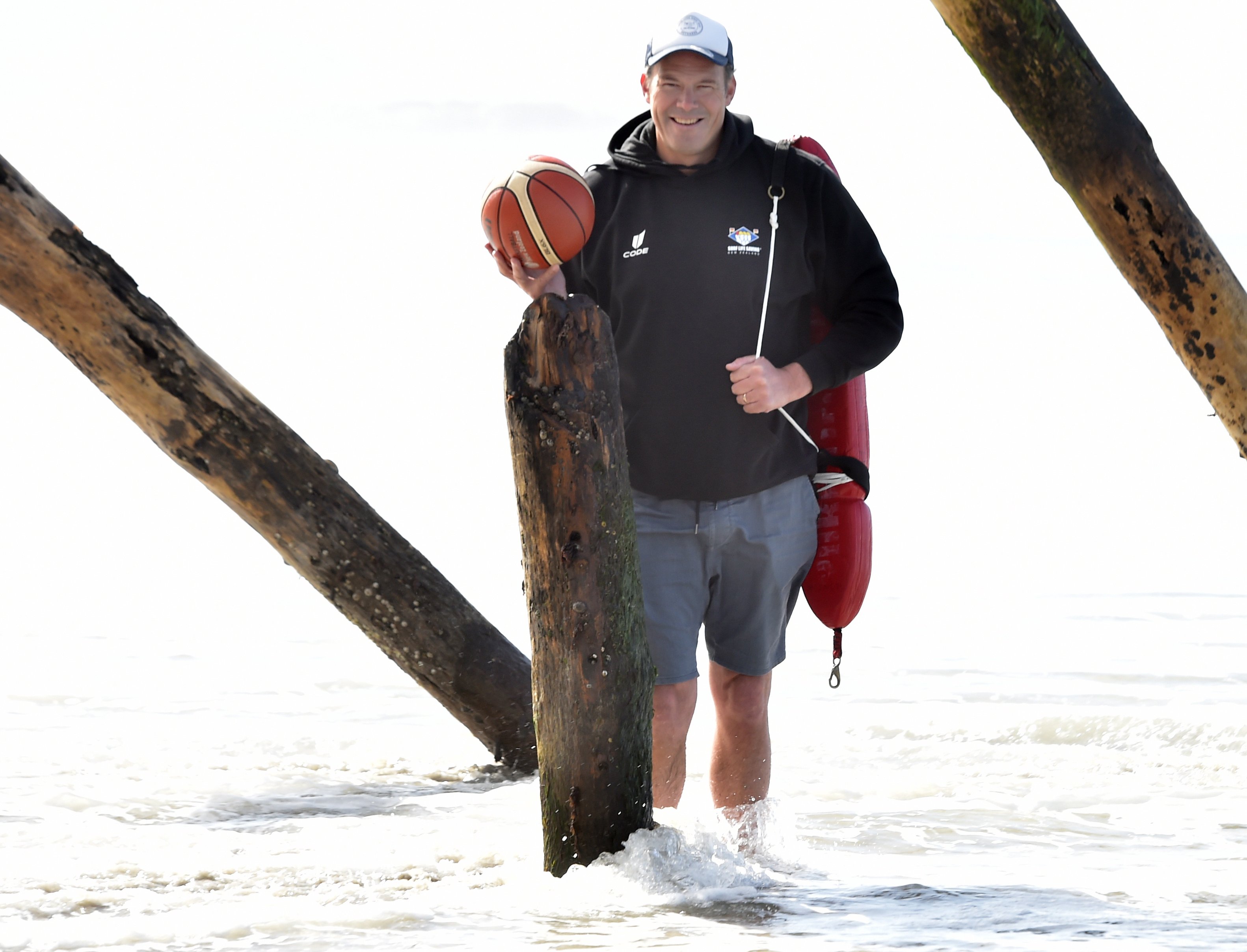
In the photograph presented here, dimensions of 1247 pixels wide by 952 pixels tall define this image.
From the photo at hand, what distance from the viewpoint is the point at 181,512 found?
53.2 feet

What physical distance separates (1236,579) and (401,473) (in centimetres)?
1524

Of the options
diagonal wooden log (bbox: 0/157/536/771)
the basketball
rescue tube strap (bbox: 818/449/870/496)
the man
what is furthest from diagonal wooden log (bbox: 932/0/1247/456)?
diagonal wooden log (bbox: 0/157/536/771)

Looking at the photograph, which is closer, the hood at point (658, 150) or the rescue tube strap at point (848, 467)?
the hood at point (658, 150)

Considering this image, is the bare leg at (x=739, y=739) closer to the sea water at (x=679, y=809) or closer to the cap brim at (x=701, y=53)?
the sea water at (x=679, y=809)

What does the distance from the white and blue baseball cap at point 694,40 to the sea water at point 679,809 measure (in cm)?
214

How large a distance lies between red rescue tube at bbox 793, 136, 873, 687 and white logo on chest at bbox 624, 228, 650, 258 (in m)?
0.62

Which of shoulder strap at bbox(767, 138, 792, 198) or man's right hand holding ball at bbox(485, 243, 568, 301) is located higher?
shoulder strap at bbox(767, 138, 792, 198)

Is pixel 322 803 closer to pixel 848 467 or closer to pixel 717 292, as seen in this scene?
pixel 848 467

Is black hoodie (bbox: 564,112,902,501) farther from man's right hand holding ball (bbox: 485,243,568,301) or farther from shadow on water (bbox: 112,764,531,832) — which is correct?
shadow on water (bbox: 112,764,531,832)

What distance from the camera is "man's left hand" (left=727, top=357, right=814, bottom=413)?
3.36 m

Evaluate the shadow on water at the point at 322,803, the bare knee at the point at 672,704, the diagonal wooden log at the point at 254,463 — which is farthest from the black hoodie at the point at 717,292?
the shadow on water at the point at 322,803

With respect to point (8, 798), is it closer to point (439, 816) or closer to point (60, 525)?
point (439, 816)

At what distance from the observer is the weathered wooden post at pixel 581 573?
318 cm

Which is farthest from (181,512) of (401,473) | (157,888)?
(157,888)
